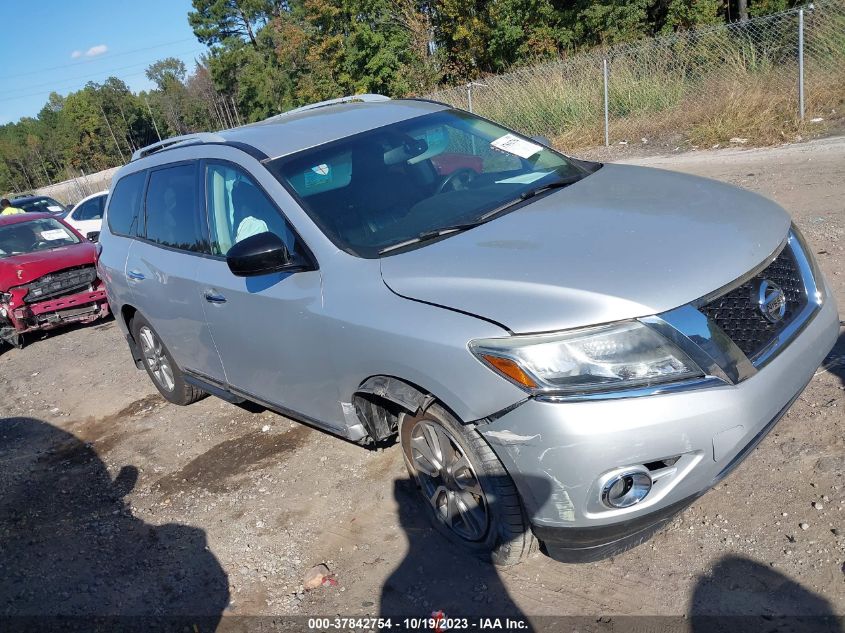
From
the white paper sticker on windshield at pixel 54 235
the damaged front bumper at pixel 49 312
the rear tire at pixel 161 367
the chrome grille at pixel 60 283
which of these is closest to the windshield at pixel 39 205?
the white paper sticker on windshield at pixel 54 235

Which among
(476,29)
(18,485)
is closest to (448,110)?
(18,485)

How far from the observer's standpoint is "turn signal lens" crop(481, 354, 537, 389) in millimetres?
2412

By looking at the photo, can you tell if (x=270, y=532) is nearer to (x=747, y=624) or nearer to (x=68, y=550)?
(x=68, y=550)

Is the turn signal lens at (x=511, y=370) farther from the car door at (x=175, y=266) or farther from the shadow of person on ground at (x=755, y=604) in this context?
the car door at (x=175, y=266)

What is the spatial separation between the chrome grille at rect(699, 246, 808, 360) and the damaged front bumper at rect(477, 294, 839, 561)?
101 millimetres

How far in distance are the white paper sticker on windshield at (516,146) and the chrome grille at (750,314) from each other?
5.44ft

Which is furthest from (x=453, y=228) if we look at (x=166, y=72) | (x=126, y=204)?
(x=166, y=72)

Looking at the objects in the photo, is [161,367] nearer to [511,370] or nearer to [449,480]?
[449,480]

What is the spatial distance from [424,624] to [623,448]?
1.14 metres

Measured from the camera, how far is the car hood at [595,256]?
245cm

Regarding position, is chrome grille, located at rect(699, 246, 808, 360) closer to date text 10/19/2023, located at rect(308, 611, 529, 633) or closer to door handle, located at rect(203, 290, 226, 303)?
date text 10/19/2023, located at rect(308, 611, 529, 633)

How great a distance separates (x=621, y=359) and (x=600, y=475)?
1.33ft

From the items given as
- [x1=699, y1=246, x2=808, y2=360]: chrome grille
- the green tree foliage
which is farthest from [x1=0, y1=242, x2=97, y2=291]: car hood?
the green tree foliage

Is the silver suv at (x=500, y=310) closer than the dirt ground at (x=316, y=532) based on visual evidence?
Yes
